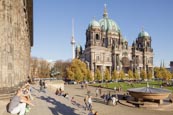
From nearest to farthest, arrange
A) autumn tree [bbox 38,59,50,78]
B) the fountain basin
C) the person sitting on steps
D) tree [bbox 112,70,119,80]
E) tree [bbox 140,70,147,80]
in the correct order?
the person sitting on steps, the fountain basin, tree [bbox 112,70,119,80], autumn tree [bbox 38,59,50,78], tree [bbox 140,70,147,80]

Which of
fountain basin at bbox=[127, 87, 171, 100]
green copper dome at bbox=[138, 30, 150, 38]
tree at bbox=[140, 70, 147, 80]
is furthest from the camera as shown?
green copper dome at bbox=[138, 30, 150, 38]

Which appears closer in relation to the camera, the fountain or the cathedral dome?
the fountain

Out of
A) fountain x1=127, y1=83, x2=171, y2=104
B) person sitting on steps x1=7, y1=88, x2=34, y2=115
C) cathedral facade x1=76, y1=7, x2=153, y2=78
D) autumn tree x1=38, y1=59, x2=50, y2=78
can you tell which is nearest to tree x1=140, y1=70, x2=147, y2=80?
cathedral facade x1=76, y1=7, x2=153, y2=78

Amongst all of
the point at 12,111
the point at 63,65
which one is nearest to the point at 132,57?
the point at 63,65

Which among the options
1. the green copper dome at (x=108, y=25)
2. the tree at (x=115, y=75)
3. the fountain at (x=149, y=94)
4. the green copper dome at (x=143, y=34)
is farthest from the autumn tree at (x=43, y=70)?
the fountain at (x=149, y=94)

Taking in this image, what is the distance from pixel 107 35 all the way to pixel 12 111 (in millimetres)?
114206

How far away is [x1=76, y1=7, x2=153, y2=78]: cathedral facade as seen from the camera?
11176 cm

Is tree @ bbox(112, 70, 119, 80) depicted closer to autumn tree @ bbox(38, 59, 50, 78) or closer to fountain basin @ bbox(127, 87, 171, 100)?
autumn tree @ bbox(38, 59, 50, 78)

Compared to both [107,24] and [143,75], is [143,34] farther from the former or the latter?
[143,75]

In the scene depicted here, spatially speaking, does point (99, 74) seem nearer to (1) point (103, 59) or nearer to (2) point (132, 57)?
(1) point (103, 59)

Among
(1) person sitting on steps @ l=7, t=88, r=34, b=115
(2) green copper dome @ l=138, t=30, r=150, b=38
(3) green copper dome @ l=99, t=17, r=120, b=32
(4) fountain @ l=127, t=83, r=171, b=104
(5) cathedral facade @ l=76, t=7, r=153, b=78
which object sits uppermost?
(3) green copper dome @ l=99, t=17, r=120, b=32

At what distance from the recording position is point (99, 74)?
329 ft

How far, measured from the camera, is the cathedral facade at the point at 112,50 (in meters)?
112

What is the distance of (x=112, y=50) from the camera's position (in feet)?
391
